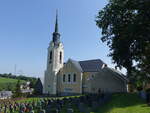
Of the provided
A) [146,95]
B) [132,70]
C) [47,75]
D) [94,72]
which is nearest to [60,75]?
[47,75]

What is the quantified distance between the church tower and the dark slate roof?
6.02 metres

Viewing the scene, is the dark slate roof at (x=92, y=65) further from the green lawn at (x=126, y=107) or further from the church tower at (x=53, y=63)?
the green lawn at (x=126, y=107)

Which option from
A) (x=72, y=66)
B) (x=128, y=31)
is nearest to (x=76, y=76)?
(x=72, y=66)

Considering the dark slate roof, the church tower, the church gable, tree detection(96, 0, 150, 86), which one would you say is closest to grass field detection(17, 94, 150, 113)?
tree detection(96, 0, 150, 86)

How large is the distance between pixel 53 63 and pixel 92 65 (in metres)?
9.81

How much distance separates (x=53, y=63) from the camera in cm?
4584

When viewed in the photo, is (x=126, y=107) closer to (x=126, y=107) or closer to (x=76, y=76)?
(x=126, y=107)

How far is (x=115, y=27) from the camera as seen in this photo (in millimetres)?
22094

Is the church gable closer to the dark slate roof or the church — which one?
the church

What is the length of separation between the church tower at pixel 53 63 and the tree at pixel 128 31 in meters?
23.8

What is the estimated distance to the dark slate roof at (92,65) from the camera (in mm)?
41537

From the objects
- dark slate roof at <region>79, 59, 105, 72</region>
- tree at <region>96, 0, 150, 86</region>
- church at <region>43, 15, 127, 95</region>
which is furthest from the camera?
dark slate roof at <region>79, 59, 105, 72</region>

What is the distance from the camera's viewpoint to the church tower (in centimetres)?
4559

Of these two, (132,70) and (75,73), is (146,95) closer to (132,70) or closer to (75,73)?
(132,70)
